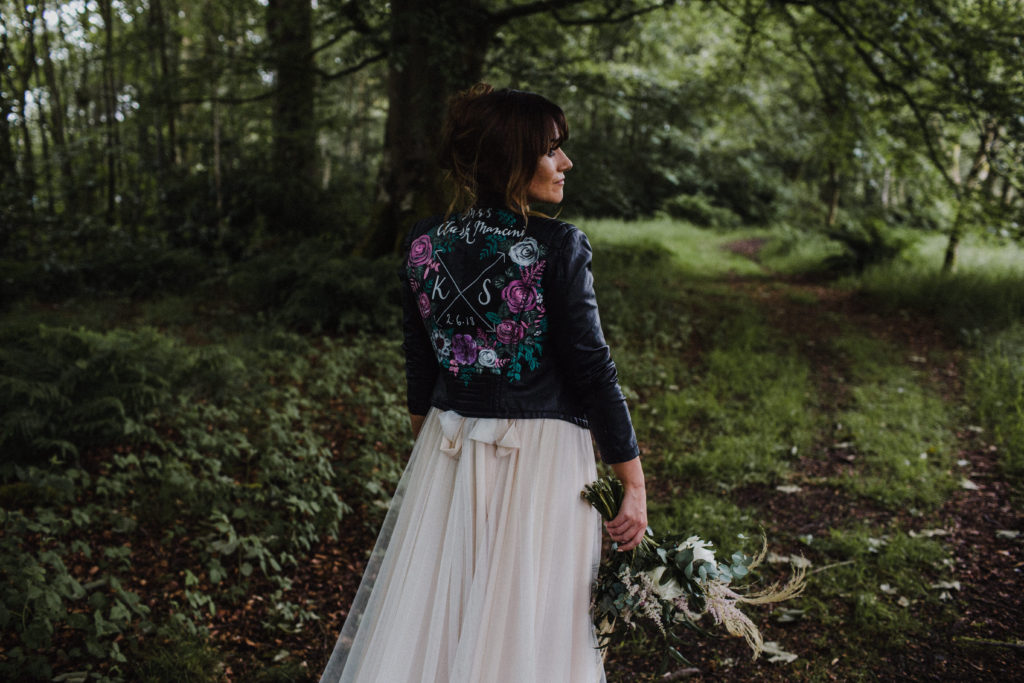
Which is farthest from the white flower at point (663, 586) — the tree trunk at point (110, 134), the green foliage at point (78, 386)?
the tree trunk at point (110, 134)

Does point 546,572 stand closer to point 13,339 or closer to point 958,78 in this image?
point 13,339

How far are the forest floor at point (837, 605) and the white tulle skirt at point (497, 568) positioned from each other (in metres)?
1.34

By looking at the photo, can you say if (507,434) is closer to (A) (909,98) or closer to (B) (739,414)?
(B) (739,414)

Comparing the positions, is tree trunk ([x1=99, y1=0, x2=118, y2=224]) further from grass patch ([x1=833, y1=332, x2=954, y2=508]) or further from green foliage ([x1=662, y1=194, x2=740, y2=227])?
green foliage ([x1=662, y1=194, x2=740, y2=227])

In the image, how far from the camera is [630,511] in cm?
184

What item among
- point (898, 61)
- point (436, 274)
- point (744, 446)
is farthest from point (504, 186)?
point (898, 61)

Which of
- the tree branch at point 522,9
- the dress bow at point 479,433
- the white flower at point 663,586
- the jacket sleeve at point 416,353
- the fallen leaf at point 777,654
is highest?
the tree branch at point 522,9

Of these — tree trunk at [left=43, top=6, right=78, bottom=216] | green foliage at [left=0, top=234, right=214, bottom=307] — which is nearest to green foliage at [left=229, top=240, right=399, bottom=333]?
green foliage at [left=0, top=234, right=214, bottom=307]

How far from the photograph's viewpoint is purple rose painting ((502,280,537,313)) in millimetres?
1745

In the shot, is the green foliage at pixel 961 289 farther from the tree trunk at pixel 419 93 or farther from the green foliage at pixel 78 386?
the green foliage at pixel 78 386

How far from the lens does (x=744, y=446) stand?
525cm

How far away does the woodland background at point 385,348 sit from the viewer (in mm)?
3336

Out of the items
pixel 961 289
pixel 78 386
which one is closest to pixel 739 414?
pixel 78 386

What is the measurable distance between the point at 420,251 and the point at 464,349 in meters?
0.31
